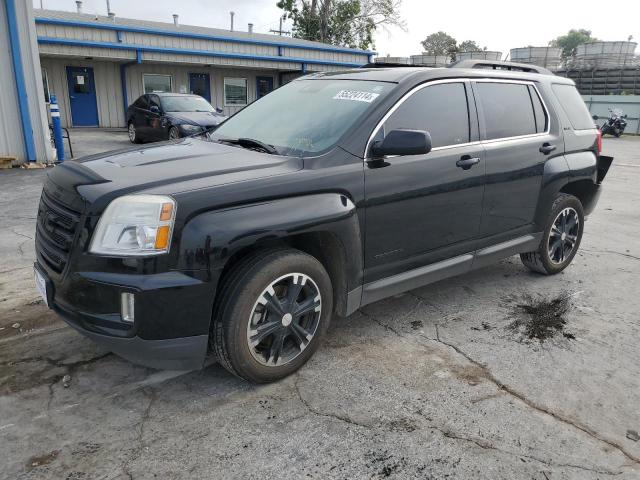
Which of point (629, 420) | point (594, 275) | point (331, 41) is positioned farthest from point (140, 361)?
point (331, 41)

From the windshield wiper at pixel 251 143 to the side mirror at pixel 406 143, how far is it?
0.72 m

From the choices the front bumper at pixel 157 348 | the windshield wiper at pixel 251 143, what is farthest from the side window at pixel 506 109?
the front bumper at pixel 157 348

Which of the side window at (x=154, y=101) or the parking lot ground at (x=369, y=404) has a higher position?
the side window at (x=154, y=101)

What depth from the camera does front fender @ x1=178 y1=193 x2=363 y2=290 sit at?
249 centimetres

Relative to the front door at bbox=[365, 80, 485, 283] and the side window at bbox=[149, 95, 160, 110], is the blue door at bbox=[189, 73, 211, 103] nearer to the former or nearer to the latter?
the side window at bbox=[149, 95, 160, 110]

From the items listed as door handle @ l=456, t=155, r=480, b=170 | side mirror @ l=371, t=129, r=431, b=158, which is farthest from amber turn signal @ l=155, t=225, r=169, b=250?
door handle @ l=456, t=155, r=480, b=170

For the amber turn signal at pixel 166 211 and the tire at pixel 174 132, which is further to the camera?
the tire at pixel 174 132

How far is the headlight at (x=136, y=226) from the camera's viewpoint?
245 cm

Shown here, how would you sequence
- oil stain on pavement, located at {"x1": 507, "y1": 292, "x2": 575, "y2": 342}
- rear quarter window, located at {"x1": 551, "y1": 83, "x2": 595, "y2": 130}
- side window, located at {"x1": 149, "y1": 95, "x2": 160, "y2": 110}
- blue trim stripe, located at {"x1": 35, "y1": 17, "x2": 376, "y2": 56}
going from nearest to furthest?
oil stain on pavement, located at {"x1": 507, "y1": 292, "x2": 575, "y2": 342} < rear quarter window, located at {"x1": 551, "y1": 83, "x2": 595, "y2": 130} < side window, located at {"x1": 149, "y1": 95, "x2": 160, "y2": 110} < blue trim stripe, located at {"x1": 35, "y1": 17, "x2": 376, "y2": 56}

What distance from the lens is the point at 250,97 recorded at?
23.6m

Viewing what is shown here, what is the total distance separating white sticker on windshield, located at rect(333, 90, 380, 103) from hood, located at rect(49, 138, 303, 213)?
0.72m

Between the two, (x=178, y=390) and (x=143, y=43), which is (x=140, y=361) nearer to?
(x=178, y=390)

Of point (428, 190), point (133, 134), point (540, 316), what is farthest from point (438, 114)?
point (133, 134)

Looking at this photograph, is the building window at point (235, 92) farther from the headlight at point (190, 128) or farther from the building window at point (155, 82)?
the headlight at point (190, 128)
